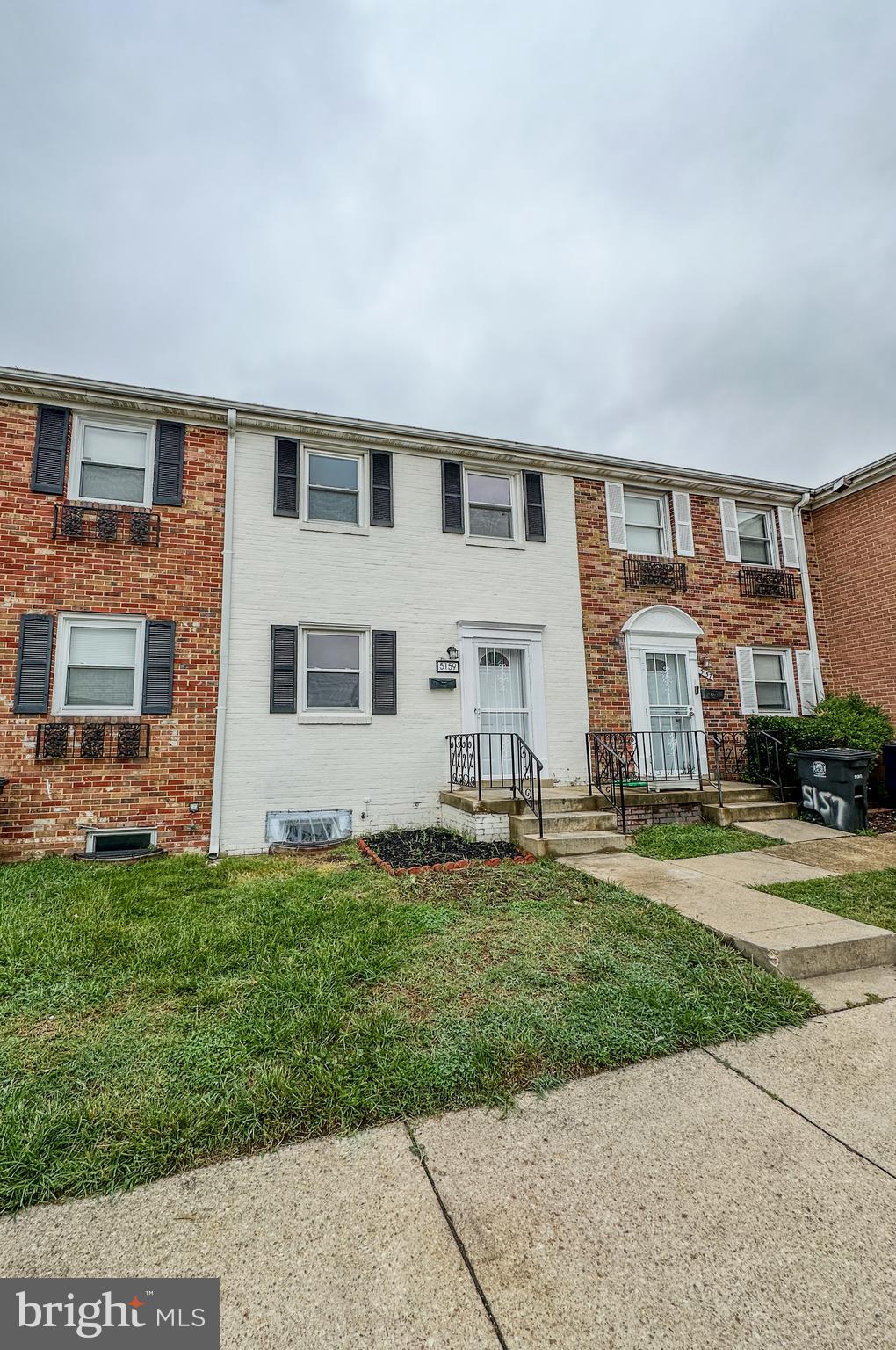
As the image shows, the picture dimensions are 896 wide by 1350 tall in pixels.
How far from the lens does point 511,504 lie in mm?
9219

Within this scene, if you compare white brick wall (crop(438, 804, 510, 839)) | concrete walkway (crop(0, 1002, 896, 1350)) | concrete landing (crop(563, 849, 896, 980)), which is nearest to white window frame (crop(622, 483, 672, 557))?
white brick wall (crop(438, 804, 510, 839))

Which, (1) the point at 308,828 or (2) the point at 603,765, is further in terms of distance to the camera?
(2) the point at 603,765

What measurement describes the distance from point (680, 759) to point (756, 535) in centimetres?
464

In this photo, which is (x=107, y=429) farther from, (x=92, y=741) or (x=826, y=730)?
(x=826, y=730)

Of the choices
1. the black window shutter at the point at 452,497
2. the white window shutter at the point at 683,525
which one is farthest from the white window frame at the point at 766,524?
the black window shutter at the point at 452,497

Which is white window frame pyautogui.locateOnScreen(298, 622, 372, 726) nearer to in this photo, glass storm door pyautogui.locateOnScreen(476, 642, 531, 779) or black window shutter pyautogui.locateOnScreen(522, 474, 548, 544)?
glass storm door pyautogui.locateOnScreen(476, 642, 531, 779)

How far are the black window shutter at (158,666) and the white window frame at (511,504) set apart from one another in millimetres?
4524

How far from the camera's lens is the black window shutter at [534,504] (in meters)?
9.11

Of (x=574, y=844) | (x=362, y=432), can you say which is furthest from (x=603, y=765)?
(x=362, y=432)

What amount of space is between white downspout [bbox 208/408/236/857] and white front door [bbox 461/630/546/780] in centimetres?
332

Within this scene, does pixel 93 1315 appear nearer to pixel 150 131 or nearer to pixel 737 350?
pixel 150 131

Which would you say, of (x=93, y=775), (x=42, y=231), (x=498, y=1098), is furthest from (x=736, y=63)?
(x=42, y=231)

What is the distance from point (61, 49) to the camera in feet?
26.1

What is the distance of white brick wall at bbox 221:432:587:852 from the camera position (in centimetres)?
753
